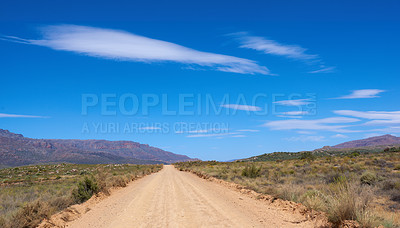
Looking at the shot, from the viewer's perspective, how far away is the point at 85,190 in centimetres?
1647

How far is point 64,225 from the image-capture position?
938 centimetres

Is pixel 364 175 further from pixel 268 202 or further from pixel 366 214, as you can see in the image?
pixel 366 214

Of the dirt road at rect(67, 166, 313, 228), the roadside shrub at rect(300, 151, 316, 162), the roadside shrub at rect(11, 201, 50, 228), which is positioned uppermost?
the roadside shrub at rect(300, 151, 316, 162)

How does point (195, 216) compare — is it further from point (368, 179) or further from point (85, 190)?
point (368, 179)

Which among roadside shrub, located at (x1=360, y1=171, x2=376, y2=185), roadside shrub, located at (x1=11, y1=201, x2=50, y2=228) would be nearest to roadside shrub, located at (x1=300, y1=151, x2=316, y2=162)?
roadside shrub, located at (x1=360, y1=171, x2=376, y2=185)

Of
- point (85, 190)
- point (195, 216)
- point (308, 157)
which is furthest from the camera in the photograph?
point (308, 157)

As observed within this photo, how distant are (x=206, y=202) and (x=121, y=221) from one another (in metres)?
4.63

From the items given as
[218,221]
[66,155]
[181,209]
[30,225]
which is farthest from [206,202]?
[66,155]

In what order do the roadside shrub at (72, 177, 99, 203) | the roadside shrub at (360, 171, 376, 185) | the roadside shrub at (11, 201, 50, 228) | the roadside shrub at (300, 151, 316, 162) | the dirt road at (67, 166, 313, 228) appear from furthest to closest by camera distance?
the roadside shrub at (300, 151, 316, 162), the roadside shrub at (360, 171, 376, 185), the roadside shrub at (72, 177, 99, 203), the roadside shrub at (11, 201, 50, 228), the dirt road at (67, 166, 313, 228)

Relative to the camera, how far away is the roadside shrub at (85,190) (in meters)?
15.4

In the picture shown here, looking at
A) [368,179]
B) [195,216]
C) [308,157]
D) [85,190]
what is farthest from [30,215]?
[308,157]

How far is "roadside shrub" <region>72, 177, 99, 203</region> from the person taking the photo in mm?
15445

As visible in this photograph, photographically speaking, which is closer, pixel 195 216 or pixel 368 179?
pixel 195 216

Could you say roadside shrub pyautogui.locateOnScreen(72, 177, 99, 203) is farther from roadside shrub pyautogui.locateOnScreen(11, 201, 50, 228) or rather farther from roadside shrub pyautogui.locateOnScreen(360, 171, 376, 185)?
roadside shrub pyautogui.locateOnScreen(360, 171, 376, 185)
